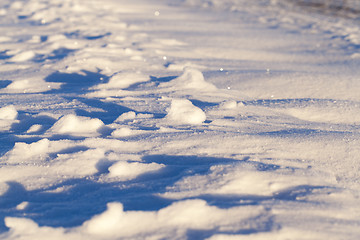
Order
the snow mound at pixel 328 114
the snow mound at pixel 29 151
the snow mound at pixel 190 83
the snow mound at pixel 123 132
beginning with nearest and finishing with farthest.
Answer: the snow mound at pixel 29 151 < the snow mound at pixel 123 132 < the snow mound at pixel 328 114 < the snow mound at pixel 190 83

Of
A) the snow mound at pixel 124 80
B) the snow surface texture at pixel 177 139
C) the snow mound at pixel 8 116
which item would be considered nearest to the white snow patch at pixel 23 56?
the snow surface texture at pixel 177 139

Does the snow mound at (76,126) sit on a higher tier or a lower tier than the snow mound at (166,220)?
higher

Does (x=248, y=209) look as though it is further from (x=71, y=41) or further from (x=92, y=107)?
(x=71, y=41)

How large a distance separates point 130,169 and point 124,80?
1.04 meters

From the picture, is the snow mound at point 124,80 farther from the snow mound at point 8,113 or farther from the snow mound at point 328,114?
the snow mound at point 328,114

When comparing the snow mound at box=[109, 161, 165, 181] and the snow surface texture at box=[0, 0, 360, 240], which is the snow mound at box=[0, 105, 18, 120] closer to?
the snow surface texture at box=[0, 0, 360, 240]

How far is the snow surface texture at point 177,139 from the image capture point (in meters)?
1.07

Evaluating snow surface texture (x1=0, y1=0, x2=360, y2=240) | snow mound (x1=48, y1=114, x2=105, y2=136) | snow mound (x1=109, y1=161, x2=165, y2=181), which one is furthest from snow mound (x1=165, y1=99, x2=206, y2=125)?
snow mound (x1=109, y1=161, x2=165, y2=181)

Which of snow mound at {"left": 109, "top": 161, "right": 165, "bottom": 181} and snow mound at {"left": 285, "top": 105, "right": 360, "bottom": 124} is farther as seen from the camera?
snow mound at {"left": 285, "top": 105, "right": 360, "bottom": 124}

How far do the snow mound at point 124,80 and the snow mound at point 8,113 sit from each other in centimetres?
49

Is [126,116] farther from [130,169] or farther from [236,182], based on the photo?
[236,182]

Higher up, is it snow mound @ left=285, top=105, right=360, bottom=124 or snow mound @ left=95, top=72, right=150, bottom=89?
snow mound @ left=95, top=72, right=150, bottom=89

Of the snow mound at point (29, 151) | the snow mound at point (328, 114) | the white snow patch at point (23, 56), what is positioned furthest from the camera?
the white snow patch at point (23, 56)

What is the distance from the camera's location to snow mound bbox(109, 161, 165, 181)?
1303 mm
